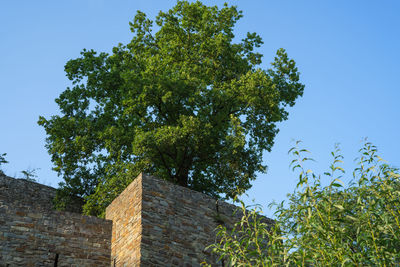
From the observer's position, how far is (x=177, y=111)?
16656mm

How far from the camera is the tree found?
1570 cm

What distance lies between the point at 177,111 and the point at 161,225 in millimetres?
6975

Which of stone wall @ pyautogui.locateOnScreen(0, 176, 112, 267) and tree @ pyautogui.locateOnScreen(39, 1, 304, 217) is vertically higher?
tree @ pyautogui.locateOnScreen(39, 1, 304, 217)

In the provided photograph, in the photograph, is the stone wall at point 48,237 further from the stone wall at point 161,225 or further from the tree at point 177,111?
the tree at point 177,111

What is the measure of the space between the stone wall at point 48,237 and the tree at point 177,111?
3823mm

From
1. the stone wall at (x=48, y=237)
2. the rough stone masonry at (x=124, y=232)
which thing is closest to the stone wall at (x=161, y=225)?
the rough stone masonry at (x=124, y=232)

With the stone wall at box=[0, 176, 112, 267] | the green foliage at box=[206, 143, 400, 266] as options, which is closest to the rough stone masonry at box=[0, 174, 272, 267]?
the stone wall at box=[0, 176, 112, 267]

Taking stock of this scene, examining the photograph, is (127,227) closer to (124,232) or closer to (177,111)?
(124,232)

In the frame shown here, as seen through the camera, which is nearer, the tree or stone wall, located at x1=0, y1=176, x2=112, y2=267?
stone wall, located at x1=0, y1=176, x2=112, y2=267

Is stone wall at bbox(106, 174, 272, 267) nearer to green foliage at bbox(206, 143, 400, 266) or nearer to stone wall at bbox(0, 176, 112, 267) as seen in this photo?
stone wall at bbox(0, 176, 112, 267)

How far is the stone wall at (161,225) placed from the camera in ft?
32.2

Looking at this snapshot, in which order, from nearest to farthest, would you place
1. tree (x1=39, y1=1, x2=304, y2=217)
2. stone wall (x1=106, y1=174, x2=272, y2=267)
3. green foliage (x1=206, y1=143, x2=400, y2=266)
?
green foliage (x1=206, y1=143, x2=400, y2=266) < stone wall (x1=106, y1=174, x2=272, y2=267) < tree (x1=39, y1=1, x2=304, y2=217)

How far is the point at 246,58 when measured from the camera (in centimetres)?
1900

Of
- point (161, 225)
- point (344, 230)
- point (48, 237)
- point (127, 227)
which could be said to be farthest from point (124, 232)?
point (344, 230)
